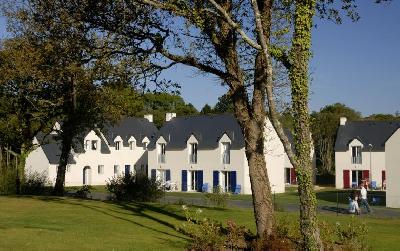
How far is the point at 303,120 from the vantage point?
11.1 m

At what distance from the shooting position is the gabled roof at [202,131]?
2185 inches

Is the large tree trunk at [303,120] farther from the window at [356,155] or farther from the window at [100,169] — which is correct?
the window at [100,169]

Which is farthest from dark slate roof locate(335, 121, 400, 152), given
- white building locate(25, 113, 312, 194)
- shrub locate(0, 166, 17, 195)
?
shrub locate(0, 166, 17, 195)

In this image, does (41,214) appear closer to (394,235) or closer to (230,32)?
(230,32)

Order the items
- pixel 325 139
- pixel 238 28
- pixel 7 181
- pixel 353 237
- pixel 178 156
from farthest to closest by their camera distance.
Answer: pixel 325 139 < pixel 178 156 < pixel 7 181 < pixel 353 237 < pixel 238 28

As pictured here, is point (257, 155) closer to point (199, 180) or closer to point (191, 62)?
point (191, 62)

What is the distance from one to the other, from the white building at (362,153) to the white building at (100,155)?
24.5 meters

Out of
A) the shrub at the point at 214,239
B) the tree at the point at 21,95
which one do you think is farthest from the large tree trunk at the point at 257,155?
the tree at the point at 21,95

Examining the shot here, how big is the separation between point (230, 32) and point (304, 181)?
582 cm

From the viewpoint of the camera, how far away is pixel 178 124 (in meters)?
62.9

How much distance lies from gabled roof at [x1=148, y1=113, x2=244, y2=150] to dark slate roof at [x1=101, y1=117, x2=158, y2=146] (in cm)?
779

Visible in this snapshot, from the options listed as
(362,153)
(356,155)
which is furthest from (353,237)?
(356,155)

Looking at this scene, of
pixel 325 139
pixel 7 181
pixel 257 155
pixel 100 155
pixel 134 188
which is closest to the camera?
pixel 257 155

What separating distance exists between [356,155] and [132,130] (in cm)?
2873
